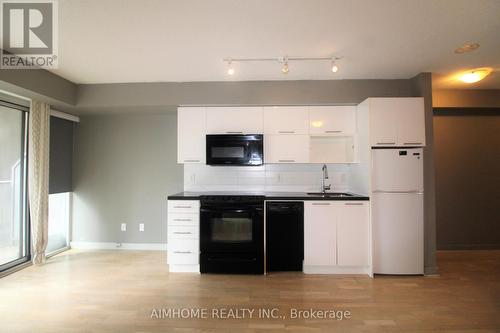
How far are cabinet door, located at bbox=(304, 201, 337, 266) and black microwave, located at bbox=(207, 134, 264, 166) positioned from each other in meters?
0.98

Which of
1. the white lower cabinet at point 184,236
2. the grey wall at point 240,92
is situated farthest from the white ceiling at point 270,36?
the white lower cabinet at point 184,236

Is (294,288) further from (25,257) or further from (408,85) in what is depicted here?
(25,257)

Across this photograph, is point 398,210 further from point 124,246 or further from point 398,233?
point 124,246

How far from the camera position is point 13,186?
3.41 m

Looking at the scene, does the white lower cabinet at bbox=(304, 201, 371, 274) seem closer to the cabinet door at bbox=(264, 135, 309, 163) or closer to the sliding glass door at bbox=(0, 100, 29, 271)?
the cabinet door at bbox=(264, 135, 309, 163)

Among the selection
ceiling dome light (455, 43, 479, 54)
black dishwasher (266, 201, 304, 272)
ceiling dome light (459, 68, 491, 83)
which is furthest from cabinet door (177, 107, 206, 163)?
ceiling dome light (459, 68, 491, 83)

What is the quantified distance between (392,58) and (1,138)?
15.7 ft

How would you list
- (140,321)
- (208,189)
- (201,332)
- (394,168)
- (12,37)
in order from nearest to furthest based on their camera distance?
1. (201,332)
2. (140,321)
3. (12,37)
4. (394,168)
5. (208,189)

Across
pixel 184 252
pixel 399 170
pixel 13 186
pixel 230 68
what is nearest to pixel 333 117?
pixel 399 170

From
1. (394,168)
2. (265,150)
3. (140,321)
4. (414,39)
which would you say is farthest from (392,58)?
(140,321)

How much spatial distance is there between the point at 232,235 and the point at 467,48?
3264mm

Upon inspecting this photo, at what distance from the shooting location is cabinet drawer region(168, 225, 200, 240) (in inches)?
128

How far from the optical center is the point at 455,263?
3578 mm

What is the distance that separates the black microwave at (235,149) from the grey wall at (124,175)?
0.90 metres
